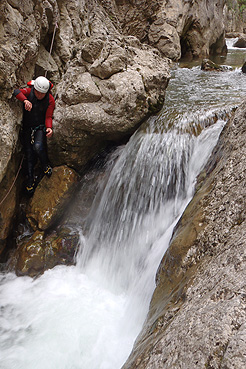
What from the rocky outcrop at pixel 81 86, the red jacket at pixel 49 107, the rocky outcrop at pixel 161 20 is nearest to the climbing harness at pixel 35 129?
the red jacket at pixel 49 107

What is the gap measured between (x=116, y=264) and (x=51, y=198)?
6.62 ft

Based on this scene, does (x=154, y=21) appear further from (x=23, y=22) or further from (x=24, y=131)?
(x=24, y=131)

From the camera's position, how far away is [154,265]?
3738 millimetres

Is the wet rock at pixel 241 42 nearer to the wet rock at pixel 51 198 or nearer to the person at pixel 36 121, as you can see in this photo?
the person at pixel 36 121

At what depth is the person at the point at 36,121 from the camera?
4603mm

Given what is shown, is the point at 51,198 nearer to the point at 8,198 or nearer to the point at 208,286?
the point at 8,198

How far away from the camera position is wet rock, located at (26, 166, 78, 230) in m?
5.32

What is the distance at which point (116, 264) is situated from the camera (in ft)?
15.3

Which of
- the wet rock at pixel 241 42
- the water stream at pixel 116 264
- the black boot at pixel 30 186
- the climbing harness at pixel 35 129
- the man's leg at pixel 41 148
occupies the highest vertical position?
the climbing harness at pixel 35 129

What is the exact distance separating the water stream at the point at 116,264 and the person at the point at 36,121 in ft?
4.74

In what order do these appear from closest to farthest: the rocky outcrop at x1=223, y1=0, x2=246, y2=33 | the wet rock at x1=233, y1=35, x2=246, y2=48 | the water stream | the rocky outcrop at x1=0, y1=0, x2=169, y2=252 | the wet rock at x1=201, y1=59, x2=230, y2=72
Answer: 1. the water stream
2. the rocky outcrop at x1=0, y1=0, x2=169, y2=252
3. the wet rock at x1=201, y1=59, x2=230, y2=72
4. the wet rock at x1=233, y1=35, x2=246, y2=48
5. the rocky outcrop at x1=223, y1=0, x2=246, y2=33

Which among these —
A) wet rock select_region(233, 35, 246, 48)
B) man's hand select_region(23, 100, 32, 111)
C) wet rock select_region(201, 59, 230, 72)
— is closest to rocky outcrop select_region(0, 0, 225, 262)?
man's hand select_region(23, 100, 32, 111)

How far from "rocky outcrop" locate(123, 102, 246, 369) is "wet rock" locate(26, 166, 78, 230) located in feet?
10.2

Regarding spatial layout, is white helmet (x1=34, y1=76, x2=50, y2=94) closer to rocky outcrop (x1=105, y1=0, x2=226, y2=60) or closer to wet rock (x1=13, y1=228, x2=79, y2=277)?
wet rock (x1=13, y1=228, x2=79, y2=277)
